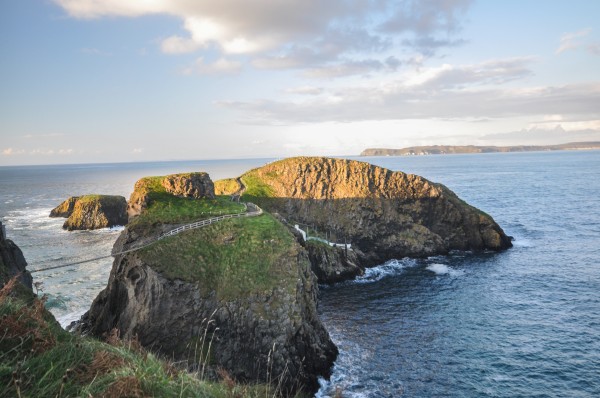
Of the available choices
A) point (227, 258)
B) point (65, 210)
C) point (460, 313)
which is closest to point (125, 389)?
point (227, 258)

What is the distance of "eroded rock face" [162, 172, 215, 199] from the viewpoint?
1964 inches

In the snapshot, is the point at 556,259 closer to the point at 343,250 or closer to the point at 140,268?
the point at 343,250

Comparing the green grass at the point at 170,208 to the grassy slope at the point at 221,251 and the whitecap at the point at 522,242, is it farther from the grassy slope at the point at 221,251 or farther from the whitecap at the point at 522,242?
the whitecap at the point at 522,242

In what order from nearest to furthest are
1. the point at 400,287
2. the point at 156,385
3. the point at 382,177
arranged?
the point at 156,385 < the point at 400,287 < the point at 382,177

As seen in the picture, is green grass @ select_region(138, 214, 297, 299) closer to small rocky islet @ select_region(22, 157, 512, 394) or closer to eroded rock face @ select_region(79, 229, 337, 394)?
small rocky islet @ select_region(22, 157, 512, 394)

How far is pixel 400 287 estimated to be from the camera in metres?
55.0

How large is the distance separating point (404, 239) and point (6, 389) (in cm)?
7026

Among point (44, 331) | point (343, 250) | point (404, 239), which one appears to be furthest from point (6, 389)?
point (404, 239)

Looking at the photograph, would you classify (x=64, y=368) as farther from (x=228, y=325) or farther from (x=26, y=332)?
(x=228, y=325)

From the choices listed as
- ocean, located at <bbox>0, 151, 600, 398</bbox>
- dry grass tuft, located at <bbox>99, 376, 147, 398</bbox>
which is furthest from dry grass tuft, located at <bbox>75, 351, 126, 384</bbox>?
ocean, located at <bbox>0, 151, 600, 398</bbox>

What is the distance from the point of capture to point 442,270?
61.5 metres

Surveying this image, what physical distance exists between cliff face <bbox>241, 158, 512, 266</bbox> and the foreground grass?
64.0 metres

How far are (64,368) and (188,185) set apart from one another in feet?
147

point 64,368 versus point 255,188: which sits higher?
point 64,368
